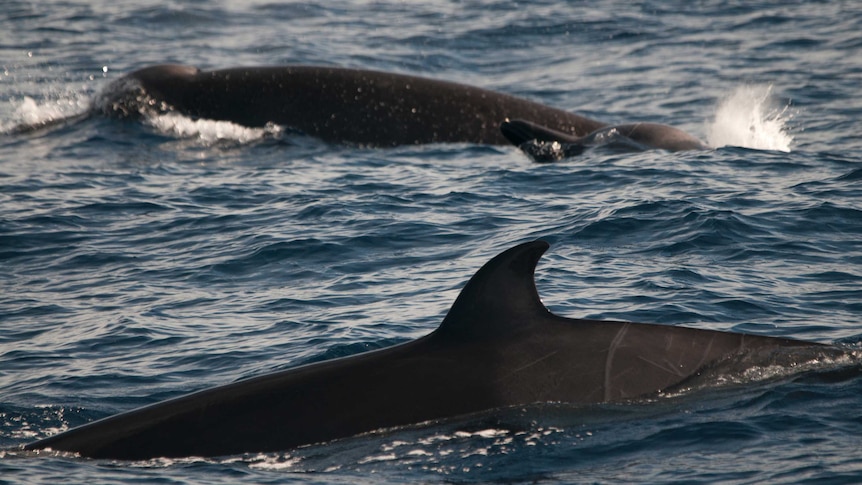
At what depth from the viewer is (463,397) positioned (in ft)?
26.9

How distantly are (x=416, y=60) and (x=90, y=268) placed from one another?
1809 centimetres

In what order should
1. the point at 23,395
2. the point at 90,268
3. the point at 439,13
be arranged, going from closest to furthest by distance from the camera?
the point at 23,395, the point at 90,268, the point at 439,13

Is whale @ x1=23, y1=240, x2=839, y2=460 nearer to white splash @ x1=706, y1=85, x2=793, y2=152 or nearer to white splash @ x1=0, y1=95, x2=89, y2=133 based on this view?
white splash @ x1=706, y1=85, x2=793, y2=152

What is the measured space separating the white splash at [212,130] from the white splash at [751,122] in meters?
7.80

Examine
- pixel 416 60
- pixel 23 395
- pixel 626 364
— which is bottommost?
pixel 23 395

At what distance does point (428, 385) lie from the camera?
8.17 metres

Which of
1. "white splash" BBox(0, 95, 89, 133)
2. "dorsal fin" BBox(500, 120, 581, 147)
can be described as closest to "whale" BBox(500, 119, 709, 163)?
"dorsal fin" BBox(500, 120, 581, 147)

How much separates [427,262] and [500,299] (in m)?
5.68

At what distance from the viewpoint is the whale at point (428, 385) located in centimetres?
809

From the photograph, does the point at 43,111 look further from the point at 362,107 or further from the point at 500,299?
the point at 500,299

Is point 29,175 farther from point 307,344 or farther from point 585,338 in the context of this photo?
point 585,338

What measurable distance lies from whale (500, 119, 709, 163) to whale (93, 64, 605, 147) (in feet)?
2.70

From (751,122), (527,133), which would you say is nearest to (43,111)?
(527,133)

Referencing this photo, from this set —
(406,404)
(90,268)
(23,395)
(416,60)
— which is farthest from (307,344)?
(416,60)
